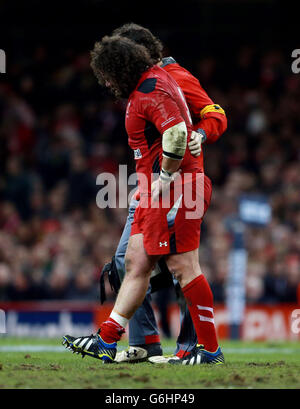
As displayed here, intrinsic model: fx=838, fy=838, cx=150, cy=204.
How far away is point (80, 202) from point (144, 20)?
197 inches

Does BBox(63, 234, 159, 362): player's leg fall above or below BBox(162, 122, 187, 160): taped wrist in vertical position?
below

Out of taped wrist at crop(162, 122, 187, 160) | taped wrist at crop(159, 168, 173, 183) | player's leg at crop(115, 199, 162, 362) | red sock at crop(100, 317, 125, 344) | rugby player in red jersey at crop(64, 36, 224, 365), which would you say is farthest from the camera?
player's leg at crop(115, 199, 162, 362)

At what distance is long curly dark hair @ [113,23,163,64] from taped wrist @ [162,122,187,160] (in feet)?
2.54

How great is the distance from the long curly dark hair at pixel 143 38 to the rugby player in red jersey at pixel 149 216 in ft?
0.66

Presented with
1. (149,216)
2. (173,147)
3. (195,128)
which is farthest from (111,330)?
(195,128)

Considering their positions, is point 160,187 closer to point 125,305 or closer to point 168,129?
point 168,129

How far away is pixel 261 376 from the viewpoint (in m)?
5.31

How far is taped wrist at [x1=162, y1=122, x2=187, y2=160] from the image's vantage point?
570cm

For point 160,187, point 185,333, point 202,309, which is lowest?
point 185,333

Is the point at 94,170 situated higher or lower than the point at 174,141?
higher

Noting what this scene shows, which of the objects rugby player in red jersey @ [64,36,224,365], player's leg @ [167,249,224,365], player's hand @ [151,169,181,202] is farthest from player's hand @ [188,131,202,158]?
player's leg @ [167,249,224,365]

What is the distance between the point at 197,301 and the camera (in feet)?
19.7

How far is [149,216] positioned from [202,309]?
77 centimetres

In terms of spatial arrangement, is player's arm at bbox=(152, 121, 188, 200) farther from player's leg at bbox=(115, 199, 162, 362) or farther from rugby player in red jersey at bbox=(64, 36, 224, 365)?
player's leg at bbox=(115, 199, 162, 362)
